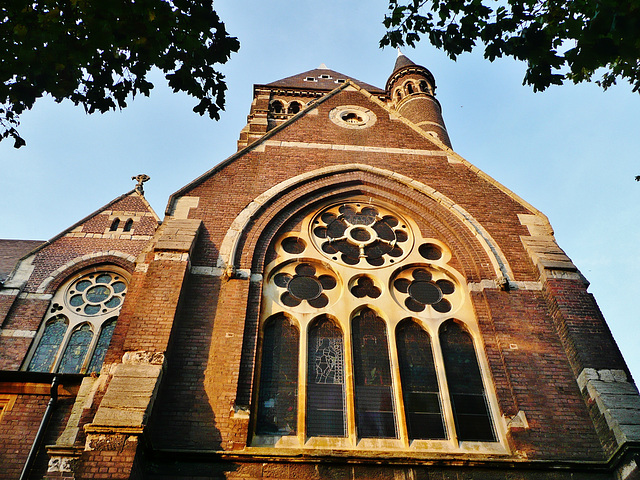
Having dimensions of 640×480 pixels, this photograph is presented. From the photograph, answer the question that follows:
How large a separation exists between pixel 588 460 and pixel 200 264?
21.7ft

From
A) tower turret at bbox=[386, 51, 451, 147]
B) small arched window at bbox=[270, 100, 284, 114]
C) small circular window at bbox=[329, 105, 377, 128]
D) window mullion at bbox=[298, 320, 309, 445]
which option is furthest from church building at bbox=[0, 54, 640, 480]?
small arched window at bbox=[270, 100, 284, 114]

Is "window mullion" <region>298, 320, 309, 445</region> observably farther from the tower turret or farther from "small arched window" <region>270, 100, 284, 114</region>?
"small arched window" <region>270, 100, 284, 114</region>

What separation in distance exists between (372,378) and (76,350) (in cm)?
691

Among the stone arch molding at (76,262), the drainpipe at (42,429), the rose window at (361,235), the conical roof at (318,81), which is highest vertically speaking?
the conical roof at (318,81)

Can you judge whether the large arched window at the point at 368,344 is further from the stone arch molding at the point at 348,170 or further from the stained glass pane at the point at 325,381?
the stone arch molding at the point at 348,170

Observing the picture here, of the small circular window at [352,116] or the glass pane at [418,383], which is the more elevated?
the small circular window at [352,116]

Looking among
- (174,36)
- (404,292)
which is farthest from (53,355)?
(174,36)

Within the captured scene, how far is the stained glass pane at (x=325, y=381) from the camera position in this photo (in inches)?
329

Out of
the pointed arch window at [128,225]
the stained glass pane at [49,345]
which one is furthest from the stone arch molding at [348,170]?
the pointed arch window at [128,225]

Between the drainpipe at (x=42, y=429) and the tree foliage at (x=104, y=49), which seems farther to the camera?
the drainpipe at (x=42, y=429)

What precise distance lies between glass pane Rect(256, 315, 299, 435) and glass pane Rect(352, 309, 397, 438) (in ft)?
3.19

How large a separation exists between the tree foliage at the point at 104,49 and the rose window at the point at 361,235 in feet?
15.8

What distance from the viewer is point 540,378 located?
8.78m

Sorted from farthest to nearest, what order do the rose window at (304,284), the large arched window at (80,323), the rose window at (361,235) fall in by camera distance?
1. the large arched window at (80,323)
2. the rose window at (361,235)
3. the rose window at (304,284)
